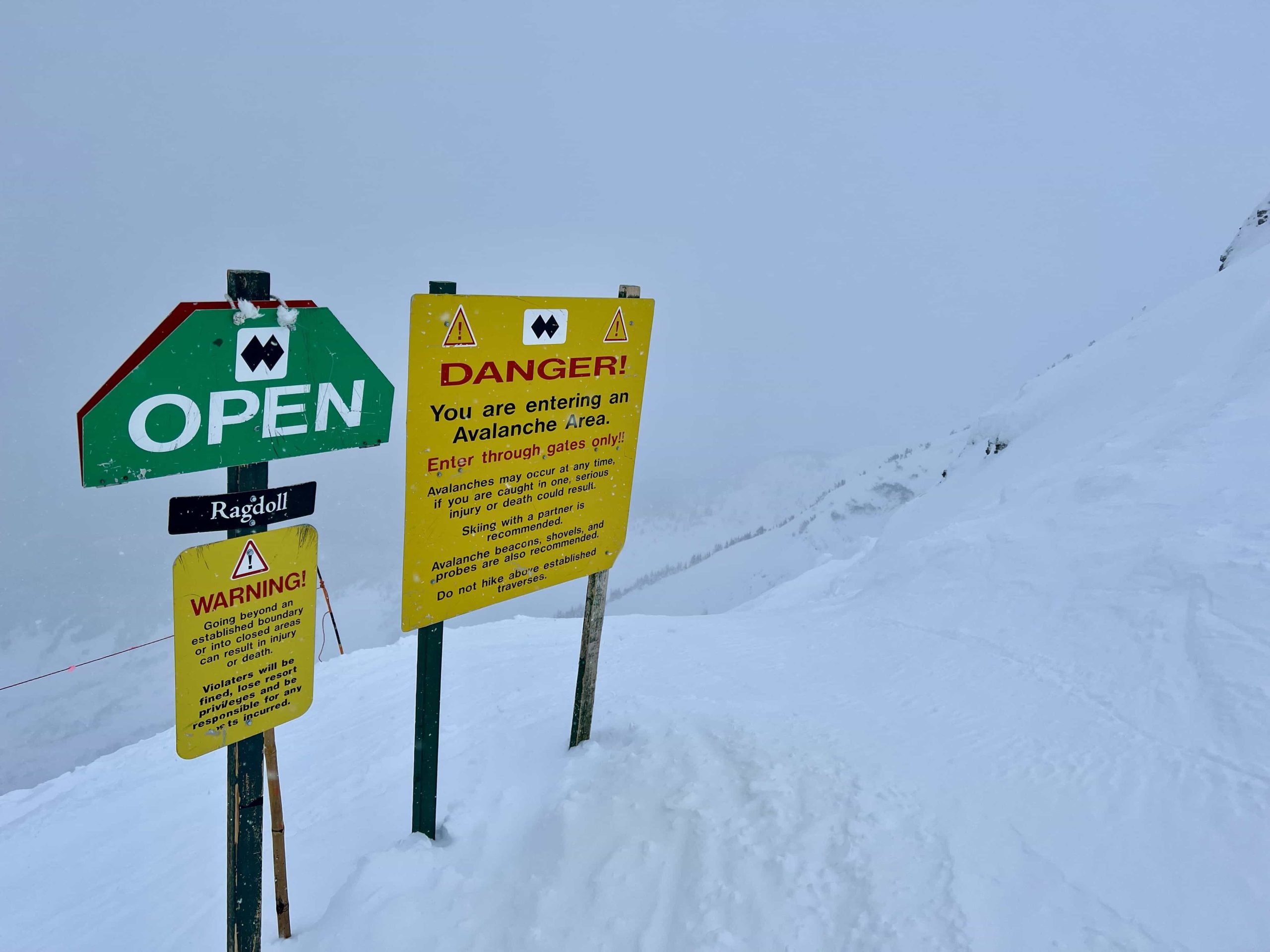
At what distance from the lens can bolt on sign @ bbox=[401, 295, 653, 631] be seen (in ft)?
11.6

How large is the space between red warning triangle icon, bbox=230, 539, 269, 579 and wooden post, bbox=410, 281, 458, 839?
106 centimetres

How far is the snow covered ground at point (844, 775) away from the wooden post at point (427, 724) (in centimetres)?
25

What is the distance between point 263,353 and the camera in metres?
2.75

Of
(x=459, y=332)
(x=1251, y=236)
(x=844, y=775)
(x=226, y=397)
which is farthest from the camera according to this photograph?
(x=1251, y=236)

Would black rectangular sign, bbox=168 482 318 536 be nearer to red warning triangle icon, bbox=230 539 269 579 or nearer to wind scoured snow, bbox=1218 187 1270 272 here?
red warning triangle icon, bbox=230 539 269 579

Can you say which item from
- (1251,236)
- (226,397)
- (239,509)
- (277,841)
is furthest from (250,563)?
(1251,236)

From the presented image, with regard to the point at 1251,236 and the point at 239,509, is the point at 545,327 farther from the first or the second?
the point at 1251,236

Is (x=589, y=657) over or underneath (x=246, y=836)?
over

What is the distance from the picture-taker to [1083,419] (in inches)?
454

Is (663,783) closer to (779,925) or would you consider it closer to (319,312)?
(779,925)

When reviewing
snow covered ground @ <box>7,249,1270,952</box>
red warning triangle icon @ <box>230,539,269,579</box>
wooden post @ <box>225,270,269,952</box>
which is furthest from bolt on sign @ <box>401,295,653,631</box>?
snow covered ground @ <box>7,249,1270,952</box>

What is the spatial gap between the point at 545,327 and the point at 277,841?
2950 millimetres

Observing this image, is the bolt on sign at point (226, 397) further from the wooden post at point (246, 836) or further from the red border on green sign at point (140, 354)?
the wooden post at point (246, 836)

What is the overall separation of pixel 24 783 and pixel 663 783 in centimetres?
4566
